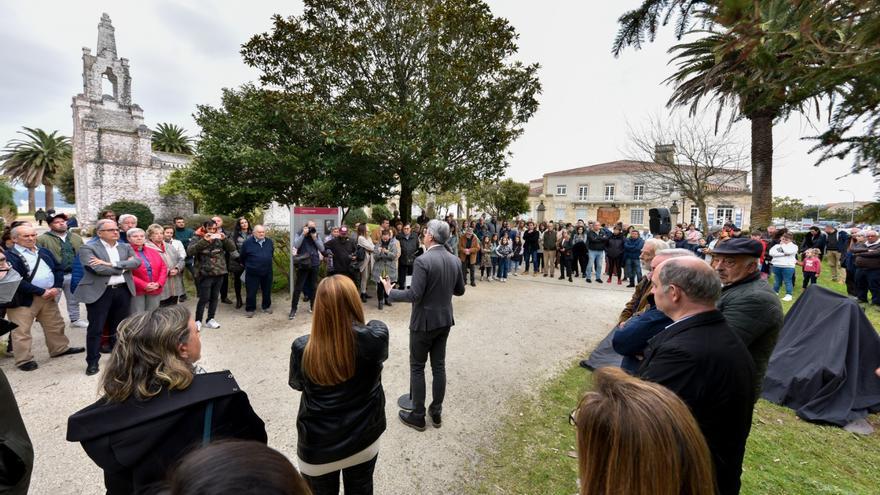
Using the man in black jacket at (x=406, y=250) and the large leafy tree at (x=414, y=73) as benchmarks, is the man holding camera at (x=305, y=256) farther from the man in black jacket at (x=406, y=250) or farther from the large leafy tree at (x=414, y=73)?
the large leafy tree at (x=414, y=73)

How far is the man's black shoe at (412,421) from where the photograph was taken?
3.63 metres

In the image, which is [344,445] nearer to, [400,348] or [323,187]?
[400,348]

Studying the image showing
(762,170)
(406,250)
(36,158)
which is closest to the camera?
(406,250)

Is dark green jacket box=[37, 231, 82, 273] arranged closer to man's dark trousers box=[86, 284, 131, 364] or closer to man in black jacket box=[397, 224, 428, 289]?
man's dark trousers box=[86, 284, 131, 364]

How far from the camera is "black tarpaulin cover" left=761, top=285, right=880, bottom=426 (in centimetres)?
404

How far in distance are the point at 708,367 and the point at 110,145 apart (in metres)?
39.7

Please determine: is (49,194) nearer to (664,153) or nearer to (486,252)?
(486,252)

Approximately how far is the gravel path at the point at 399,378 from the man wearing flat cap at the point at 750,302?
2.30m

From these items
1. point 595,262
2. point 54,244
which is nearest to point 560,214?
point 595,262

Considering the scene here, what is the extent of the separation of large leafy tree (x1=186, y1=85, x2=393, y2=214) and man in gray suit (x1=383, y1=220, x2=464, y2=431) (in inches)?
305

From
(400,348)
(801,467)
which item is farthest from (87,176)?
(801,467)

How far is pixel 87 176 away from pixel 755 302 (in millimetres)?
39477

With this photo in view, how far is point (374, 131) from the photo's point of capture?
10500mm

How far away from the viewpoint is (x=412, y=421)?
12.0 ft
